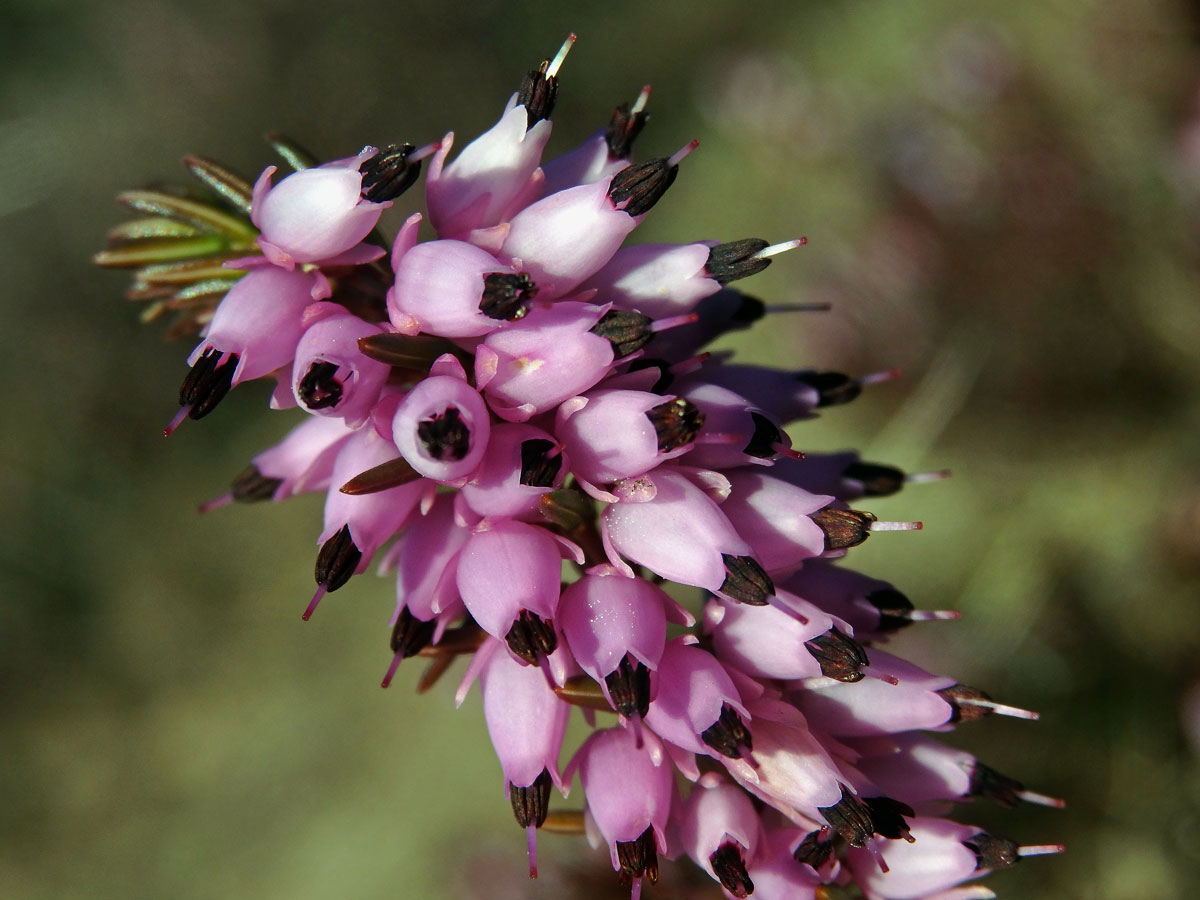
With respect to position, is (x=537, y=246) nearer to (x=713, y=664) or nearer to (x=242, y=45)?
(x=713, y=664)

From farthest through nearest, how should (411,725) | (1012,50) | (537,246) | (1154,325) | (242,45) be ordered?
(242,45), (411,725), (1012,50), (1154,325), (537,246)

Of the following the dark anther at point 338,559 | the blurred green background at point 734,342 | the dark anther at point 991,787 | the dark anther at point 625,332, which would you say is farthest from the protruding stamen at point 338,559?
the blurred green background at point 734,342

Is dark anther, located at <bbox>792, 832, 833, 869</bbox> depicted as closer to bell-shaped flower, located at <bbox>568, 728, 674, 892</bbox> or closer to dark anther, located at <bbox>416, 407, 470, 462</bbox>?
bell-shaped flower, located at <bbox>568, 728, 674, 892</bbox>

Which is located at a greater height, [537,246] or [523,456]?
[537,246]

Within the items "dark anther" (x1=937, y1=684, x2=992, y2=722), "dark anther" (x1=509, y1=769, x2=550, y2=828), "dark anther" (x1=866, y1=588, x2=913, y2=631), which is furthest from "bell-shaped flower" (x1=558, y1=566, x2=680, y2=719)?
"dark anther" (x1=937, y1=684, x2=992, y2=722)

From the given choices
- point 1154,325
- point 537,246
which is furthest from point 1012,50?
point 537,246

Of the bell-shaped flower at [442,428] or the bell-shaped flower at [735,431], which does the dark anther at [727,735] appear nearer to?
the bell-shaped flower at [735,431]
